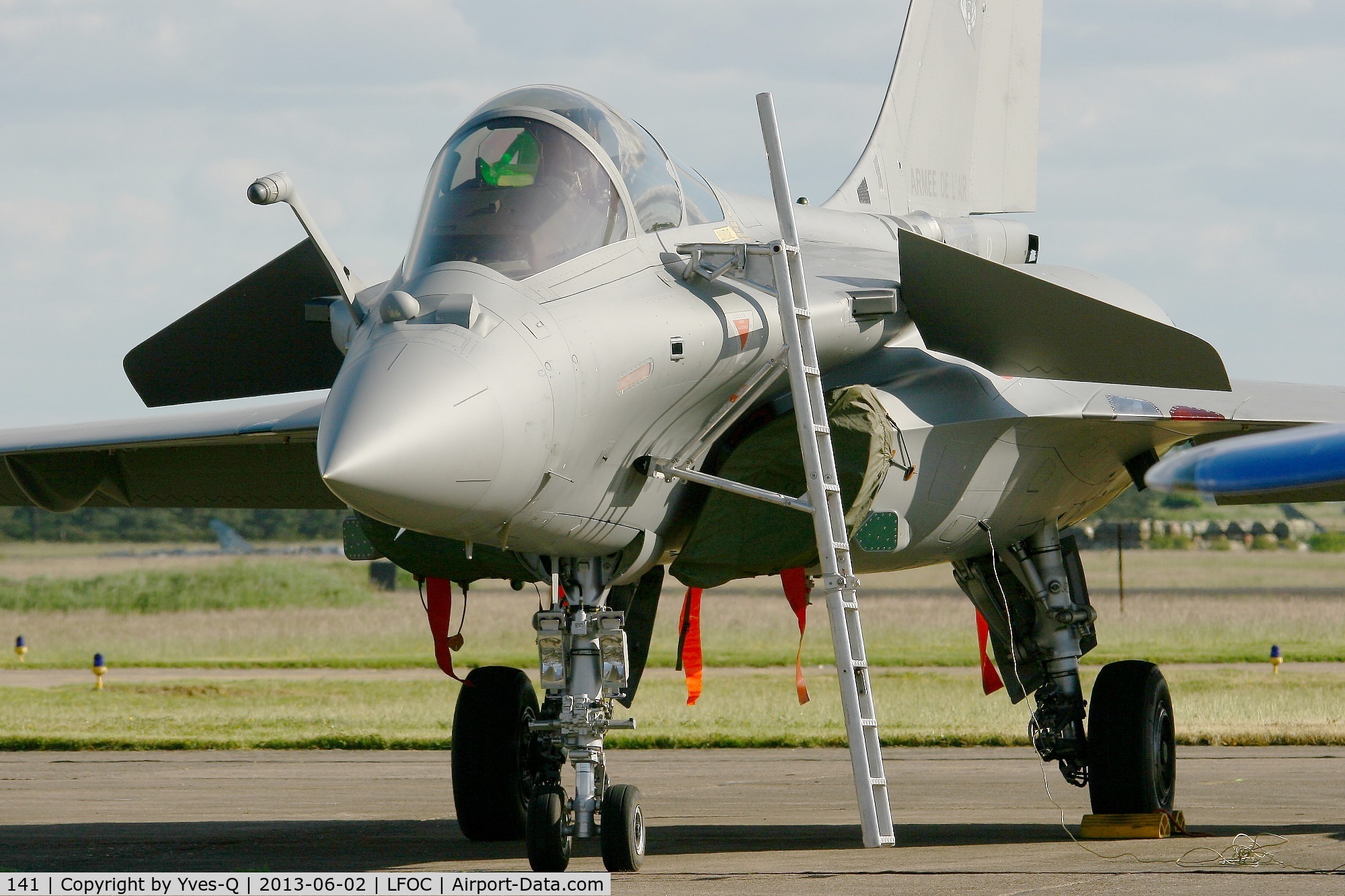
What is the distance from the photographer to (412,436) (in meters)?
5.69

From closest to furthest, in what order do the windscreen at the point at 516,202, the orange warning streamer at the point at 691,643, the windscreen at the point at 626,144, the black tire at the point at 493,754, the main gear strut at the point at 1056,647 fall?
the windscreen at the point at 516,202 → the windscreen at the point at 626,144 → the orange warning streamer at the point at 691,643 → the black tire at the point at 493,754 → the main gear strut at the point at 1056,647

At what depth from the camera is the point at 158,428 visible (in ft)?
32.9

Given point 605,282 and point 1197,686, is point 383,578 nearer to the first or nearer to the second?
point 1197,686

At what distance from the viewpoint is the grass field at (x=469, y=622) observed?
28375mm

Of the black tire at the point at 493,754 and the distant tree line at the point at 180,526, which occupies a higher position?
the distant tree line at the point at 180,526

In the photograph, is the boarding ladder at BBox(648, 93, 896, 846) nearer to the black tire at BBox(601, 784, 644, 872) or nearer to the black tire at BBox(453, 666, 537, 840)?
the black tire at BBox(601, 784, 644, 872)

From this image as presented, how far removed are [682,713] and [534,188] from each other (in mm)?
13209

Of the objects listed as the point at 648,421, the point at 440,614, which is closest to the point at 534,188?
the point at 648,421

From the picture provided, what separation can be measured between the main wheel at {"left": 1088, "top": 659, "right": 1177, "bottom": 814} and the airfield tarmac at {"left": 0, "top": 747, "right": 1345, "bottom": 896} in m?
0.35

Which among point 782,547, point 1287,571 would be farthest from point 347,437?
point 1287,571

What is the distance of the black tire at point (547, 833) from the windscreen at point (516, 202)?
2244mm

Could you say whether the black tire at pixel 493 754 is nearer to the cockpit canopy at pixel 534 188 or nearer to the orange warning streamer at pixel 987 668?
the orange warning streamer at pixel 987 668

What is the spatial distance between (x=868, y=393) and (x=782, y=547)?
3.12 feet

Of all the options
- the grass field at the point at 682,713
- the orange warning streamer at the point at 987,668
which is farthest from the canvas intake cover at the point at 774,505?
the grass field at the point at 682,713
